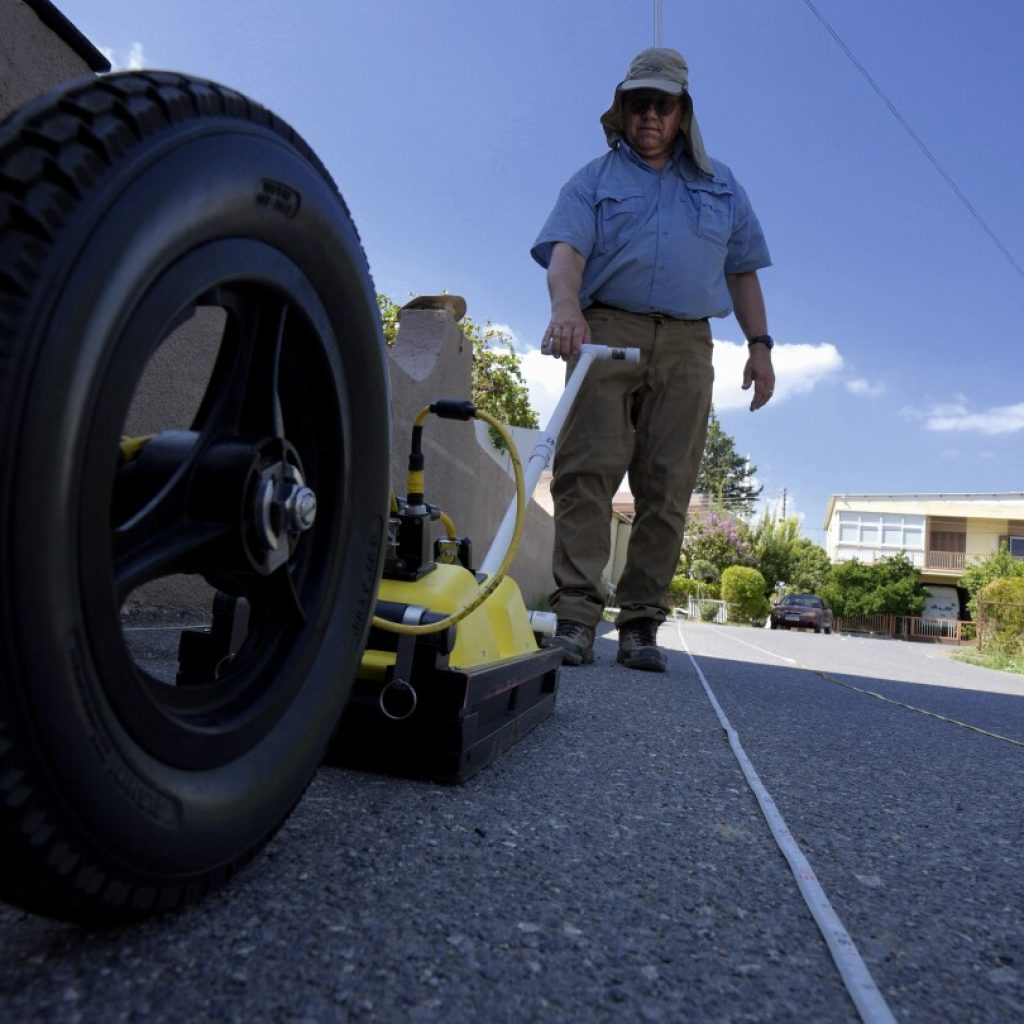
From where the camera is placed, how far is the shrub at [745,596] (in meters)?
28.4

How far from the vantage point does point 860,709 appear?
305cm

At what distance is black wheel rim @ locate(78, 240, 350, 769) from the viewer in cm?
64

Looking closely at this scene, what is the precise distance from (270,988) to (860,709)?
2.76 metres

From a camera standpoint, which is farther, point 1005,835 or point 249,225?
point 1005,835

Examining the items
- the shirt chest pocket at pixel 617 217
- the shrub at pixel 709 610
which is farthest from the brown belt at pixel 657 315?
the shrub at pixel 709 610

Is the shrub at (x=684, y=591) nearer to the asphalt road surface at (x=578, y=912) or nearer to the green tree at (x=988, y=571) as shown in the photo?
the green tree at (x=988, y=571)

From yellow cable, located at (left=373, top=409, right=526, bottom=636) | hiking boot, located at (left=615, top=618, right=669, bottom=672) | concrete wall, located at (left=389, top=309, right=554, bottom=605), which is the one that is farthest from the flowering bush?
yellow cable, located at (left=373, top=409, right=526, bottom=636)

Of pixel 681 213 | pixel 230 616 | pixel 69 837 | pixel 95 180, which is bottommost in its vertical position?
Result: pixel 69 837

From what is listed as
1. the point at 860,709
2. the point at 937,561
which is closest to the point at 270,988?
the point at 860,709

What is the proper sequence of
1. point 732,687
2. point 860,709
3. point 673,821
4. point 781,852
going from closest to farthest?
point 781,852
point 673,821
point 860,709
point 732,687

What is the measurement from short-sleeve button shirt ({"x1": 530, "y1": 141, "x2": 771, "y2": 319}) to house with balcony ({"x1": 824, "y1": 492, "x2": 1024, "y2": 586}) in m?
42.5

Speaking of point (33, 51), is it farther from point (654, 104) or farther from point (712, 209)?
point (712, 209)

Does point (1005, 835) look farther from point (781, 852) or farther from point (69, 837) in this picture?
point (69, 837)

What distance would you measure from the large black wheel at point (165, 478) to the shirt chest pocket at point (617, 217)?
97.0 inches
